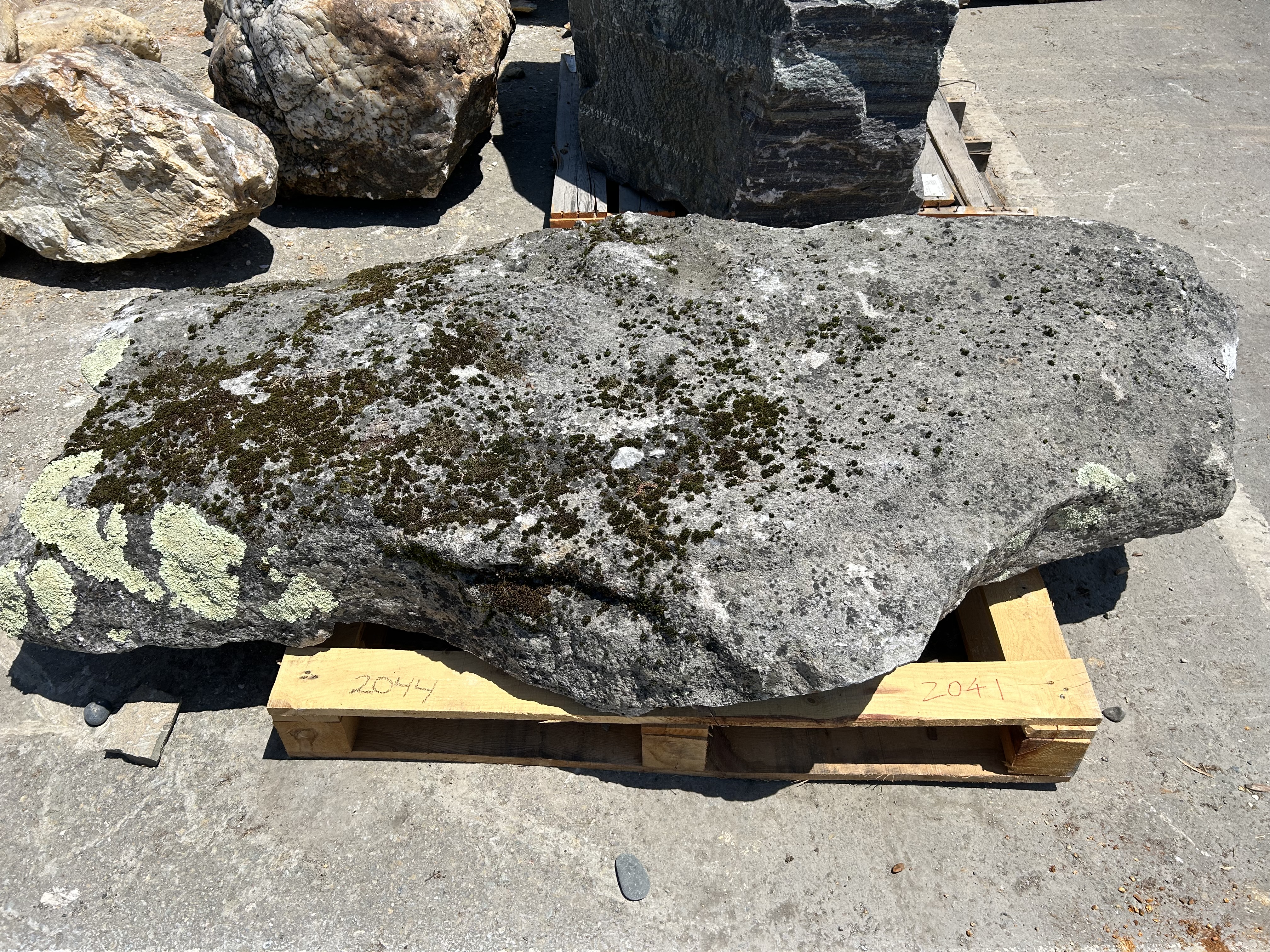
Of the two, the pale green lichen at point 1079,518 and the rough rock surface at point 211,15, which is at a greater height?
the pale green lichen at point 1079,518

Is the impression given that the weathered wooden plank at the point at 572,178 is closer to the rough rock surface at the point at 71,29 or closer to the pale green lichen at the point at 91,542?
the rough rock surface at the point at 71,29

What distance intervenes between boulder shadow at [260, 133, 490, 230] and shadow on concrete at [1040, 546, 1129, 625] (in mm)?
3945

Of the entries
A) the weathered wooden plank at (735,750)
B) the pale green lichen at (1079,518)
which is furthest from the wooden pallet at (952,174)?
the weathered wooden plank at (735,750)

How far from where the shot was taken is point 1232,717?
324 cm

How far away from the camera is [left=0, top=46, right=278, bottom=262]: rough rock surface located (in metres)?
4.41

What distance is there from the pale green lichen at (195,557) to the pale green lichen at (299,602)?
115mm

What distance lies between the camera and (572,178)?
5426 millimetres

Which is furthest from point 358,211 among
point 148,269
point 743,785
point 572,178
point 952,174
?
point 743,785

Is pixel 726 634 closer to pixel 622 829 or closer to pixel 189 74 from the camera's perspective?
pixel 622 829

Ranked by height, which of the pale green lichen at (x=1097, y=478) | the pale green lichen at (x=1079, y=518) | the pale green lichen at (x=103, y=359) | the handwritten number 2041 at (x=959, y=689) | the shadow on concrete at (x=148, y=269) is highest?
the pale green lichen at (x=1097, y=478)

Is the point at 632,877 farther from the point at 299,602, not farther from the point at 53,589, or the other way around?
the point at 53,589

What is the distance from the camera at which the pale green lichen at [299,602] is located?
109 inches

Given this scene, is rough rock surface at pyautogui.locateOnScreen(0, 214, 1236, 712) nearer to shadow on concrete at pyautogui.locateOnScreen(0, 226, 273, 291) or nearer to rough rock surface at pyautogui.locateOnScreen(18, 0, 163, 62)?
shadow on concrete at pyautogui.locateOnScreen(0, 226, 273, 291)

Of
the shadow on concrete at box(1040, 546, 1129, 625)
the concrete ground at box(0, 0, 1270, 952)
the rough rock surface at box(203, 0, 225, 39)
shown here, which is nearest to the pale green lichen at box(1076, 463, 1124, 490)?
the shadow on concrete at box(1040, 546, 1129, 625)
